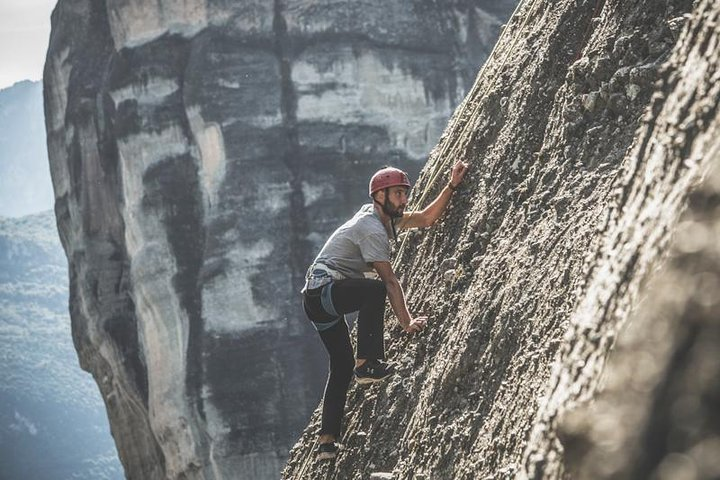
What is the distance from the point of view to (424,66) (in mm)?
20703

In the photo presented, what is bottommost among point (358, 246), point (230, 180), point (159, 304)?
point (159, 304)

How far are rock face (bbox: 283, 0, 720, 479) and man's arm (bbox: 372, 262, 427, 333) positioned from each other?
0.06 metres

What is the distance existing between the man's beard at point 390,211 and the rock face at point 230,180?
14974 millimetres

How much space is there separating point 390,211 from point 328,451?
0.94 meters

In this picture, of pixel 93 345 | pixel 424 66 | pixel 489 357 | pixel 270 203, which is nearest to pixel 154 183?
pixel 270 203

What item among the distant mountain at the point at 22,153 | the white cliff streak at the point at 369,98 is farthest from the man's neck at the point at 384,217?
the distant mountain at the point at 22,153

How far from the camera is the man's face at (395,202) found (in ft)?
13.7

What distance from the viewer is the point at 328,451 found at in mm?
4117

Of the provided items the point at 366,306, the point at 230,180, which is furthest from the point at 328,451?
the point at 230,180

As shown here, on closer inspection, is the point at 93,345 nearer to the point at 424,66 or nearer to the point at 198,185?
the point at 198,185

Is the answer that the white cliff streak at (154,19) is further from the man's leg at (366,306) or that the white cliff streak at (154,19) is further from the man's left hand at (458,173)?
the man's leg at (366,306)

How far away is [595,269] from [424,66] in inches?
761

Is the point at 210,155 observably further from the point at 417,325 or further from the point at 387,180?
the point at 417,325

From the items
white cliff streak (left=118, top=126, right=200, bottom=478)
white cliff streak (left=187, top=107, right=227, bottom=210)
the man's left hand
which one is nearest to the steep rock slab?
the man's left hand
